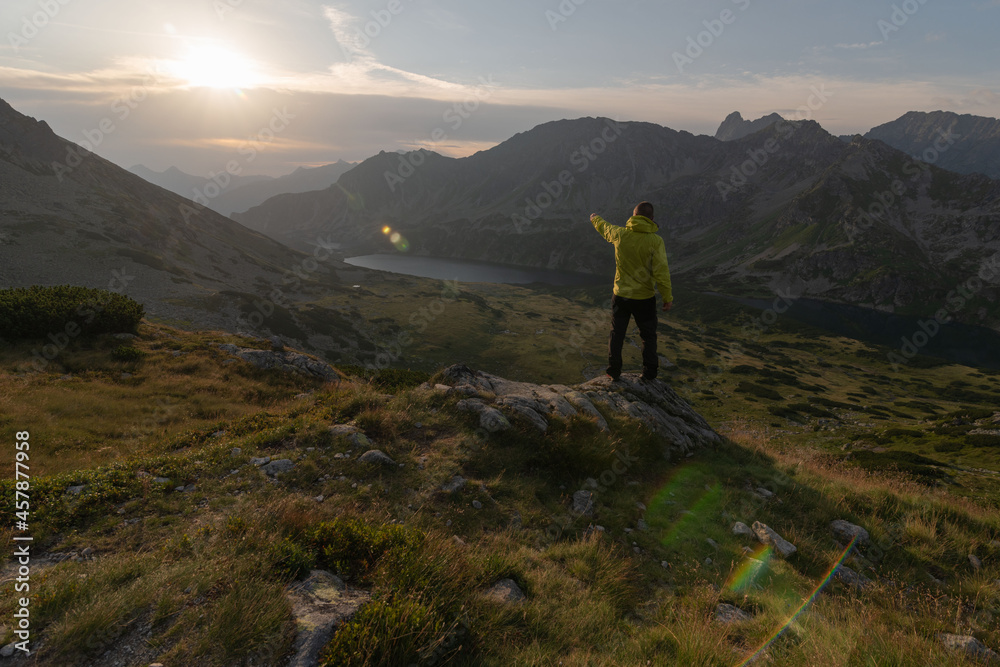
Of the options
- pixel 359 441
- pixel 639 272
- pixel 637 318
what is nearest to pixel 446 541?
pixel 359 441

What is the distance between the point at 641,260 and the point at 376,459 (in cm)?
887

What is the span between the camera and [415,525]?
286 inches

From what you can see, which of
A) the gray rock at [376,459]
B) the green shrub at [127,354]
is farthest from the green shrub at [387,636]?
the green shrub at [127,354]

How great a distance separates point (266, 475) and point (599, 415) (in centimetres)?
Result: 888

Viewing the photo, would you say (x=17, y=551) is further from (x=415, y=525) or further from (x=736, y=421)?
(x=736, y=421)

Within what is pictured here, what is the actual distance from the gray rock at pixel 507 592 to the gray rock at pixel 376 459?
4.03 meters

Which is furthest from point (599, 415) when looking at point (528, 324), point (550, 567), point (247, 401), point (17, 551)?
point (528, 324)

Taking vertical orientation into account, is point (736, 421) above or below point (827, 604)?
below

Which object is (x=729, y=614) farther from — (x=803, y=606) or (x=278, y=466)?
(x=278, y=466)

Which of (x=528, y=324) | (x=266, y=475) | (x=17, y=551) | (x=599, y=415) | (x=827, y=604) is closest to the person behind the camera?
(x=17, y=551)

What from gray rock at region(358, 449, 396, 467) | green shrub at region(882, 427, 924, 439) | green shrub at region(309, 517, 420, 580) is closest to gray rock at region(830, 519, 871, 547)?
green shrub at region(309, 517, 420, 580)

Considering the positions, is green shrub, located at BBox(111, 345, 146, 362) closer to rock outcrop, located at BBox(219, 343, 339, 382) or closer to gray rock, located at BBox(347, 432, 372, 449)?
rock outcrop, located at BBox(219, 343, 339, 382)

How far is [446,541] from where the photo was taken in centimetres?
618

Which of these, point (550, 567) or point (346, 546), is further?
point (550, 567)
